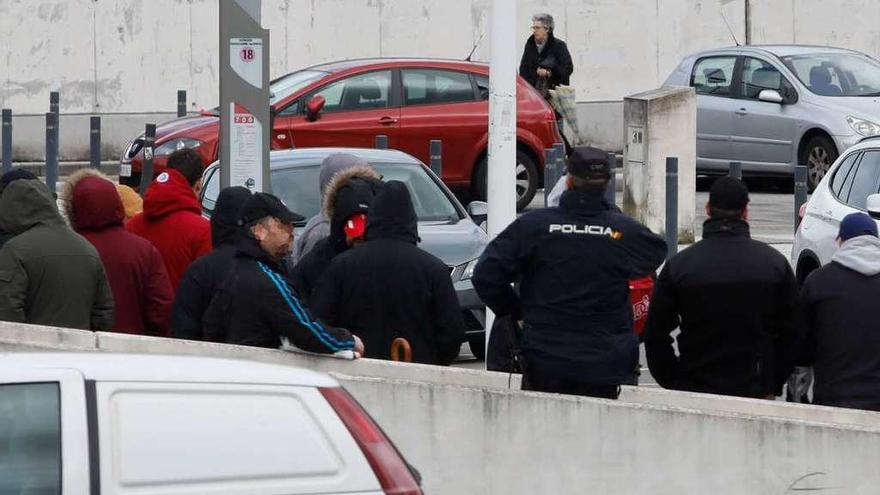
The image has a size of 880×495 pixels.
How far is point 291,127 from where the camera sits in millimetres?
19266

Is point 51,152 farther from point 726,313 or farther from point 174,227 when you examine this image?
point 726,313

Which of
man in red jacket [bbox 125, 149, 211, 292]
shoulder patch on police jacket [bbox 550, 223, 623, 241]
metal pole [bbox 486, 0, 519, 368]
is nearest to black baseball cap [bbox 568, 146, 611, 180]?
shoulder patch on police jacket [bbox 550, 223, 623, 241]

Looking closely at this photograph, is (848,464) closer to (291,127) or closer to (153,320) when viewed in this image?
(153,320)

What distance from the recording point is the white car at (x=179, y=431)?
5098 millimetres

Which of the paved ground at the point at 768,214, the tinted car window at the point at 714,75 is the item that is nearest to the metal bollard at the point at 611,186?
the paved ground at the point at 768,214

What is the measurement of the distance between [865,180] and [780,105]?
29.5 ft

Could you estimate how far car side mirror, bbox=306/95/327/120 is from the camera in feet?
63.0

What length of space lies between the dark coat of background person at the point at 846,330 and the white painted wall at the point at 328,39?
18451mm

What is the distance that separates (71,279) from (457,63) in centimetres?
1226

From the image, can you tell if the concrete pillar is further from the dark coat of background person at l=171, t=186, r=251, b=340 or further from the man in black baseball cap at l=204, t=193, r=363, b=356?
the man in black baseball cap at l=204, t=193, r=363, b=356

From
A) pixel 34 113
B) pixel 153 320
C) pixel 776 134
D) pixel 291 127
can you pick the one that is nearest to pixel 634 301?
pixel 153 320

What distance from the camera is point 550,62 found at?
73.9 feet

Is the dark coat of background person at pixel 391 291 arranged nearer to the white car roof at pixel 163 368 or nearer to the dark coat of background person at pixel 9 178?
the dark coat of background person at pixel 9 178

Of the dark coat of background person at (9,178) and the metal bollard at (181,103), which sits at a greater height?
the metal bollard at (181,103)
